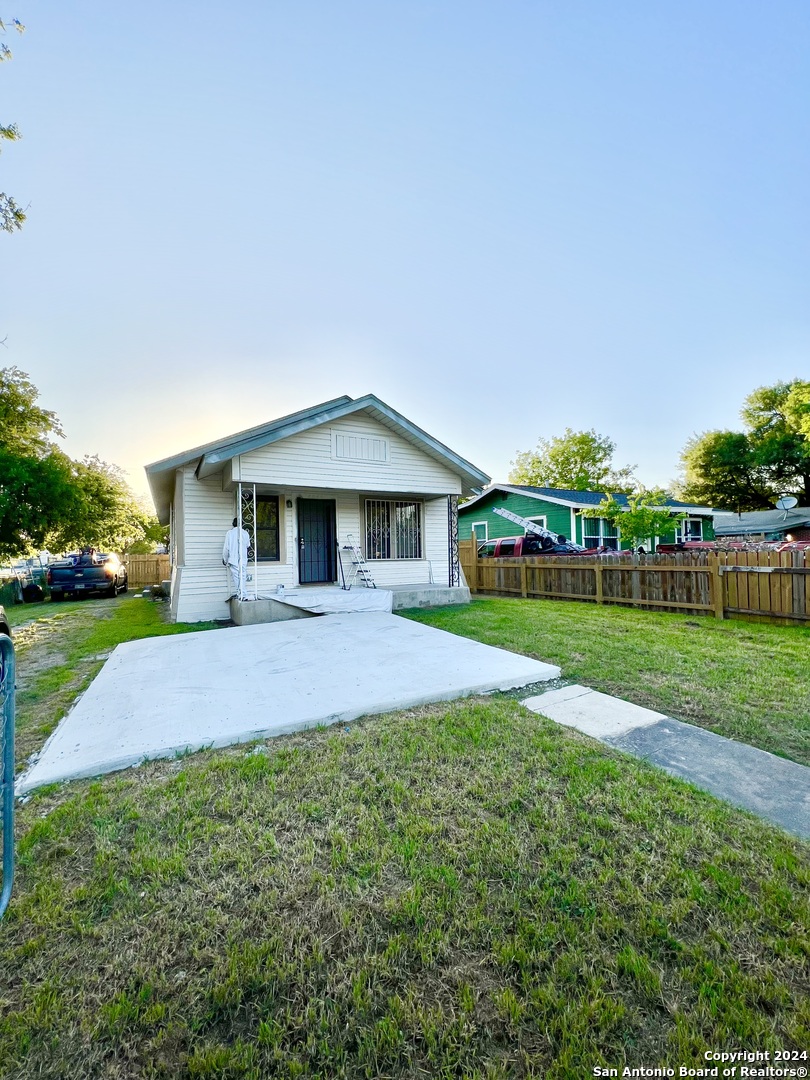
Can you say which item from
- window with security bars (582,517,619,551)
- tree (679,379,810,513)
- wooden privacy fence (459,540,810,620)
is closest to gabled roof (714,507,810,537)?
tree (679,379,810,513)

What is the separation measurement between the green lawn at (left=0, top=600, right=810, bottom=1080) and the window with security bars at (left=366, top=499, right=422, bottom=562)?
894 centimetres

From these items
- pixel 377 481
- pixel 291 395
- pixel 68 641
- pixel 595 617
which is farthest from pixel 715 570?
pixel 291 395

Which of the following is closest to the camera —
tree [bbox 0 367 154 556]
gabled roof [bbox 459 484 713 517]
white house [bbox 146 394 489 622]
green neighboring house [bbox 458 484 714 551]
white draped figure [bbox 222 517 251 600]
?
white draped figure [bbox 222 517 251 600]

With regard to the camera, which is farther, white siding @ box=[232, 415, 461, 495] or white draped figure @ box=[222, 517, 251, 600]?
white siding @ box=[232, 415, 461, 495]

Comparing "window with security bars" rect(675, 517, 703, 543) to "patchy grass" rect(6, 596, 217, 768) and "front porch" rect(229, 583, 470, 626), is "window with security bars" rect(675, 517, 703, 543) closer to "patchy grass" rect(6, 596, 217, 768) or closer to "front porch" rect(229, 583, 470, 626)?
"front porch" rect(229, 583, 470, 626)

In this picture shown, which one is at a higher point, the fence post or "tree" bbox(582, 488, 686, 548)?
"tree" bbox(582, 488, 686, 548)

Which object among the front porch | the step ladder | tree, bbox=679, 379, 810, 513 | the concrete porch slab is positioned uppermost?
tree, bbox=679, 379, 810, 513

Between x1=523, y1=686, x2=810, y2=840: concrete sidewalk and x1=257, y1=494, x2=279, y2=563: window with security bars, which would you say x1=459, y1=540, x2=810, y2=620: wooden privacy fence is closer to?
x1=523, y1=686, x2=810, y2=840: concrete sidewalk

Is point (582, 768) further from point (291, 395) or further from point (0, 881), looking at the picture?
point (291, 395)

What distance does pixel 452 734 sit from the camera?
11.0ft

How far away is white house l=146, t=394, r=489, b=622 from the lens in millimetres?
9242

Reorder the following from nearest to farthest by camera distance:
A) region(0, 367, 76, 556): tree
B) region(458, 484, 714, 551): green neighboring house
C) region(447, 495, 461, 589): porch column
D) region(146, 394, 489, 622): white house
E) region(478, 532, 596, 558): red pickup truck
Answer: region(146, 394, 489, 622): white house, region(447, 495, 461, 589): porch column, region(0, 367, 76, 556): tree, region(478, 532, 596, 558): red pickup truck, region(458, 484, 714, 551): green neighboring house

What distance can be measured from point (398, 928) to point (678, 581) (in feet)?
30.8

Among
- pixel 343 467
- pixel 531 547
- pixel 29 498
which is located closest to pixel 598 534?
pixel 531 547
